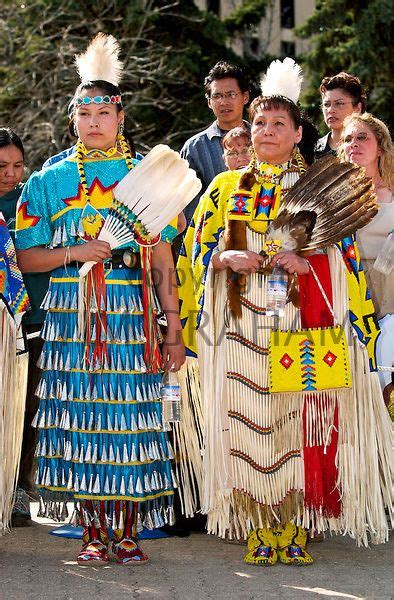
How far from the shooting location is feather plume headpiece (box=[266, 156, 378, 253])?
4191 mm

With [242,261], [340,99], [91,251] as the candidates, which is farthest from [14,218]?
[340,99]

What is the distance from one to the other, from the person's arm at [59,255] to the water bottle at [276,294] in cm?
63

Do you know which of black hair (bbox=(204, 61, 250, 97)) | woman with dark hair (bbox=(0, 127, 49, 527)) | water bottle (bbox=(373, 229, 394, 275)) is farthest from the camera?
black hair (bbox=(204, 61, 250, 97))

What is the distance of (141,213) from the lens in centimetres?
412

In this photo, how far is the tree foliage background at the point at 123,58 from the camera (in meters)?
14.2

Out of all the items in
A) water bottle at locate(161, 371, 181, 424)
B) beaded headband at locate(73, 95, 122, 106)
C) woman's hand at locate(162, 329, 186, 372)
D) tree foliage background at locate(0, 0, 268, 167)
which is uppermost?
tree foliage background at locate(0, 0, 268, 167)

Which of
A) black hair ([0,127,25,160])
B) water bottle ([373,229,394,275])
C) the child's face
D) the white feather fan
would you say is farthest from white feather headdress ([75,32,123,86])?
water bottle ([373,229,394,275])

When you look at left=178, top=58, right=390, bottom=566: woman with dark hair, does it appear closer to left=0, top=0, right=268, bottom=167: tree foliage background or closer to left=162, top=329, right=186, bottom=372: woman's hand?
left=162, top=329, right=186, bottom=372: woman's hand

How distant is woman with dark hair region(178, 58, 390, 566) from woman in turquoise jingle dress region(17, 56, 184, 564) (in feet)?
0.77

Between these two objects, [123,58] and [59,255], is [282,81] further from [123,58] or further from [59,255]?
[123,58]

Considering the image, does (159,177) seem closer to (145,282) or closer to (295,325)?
(145,282)

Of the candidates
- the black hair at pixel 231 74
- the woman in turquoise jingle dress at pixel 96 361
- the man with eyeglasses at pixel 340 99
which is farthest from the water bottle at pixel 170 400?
the black hair at pixel 231 74

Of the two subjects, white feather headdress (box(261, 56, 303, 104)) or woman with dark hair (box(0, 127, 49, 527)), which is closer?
white feather headdress (box(261, 56, 303, 104))

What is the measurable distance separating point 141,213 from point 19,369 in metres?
0.87
